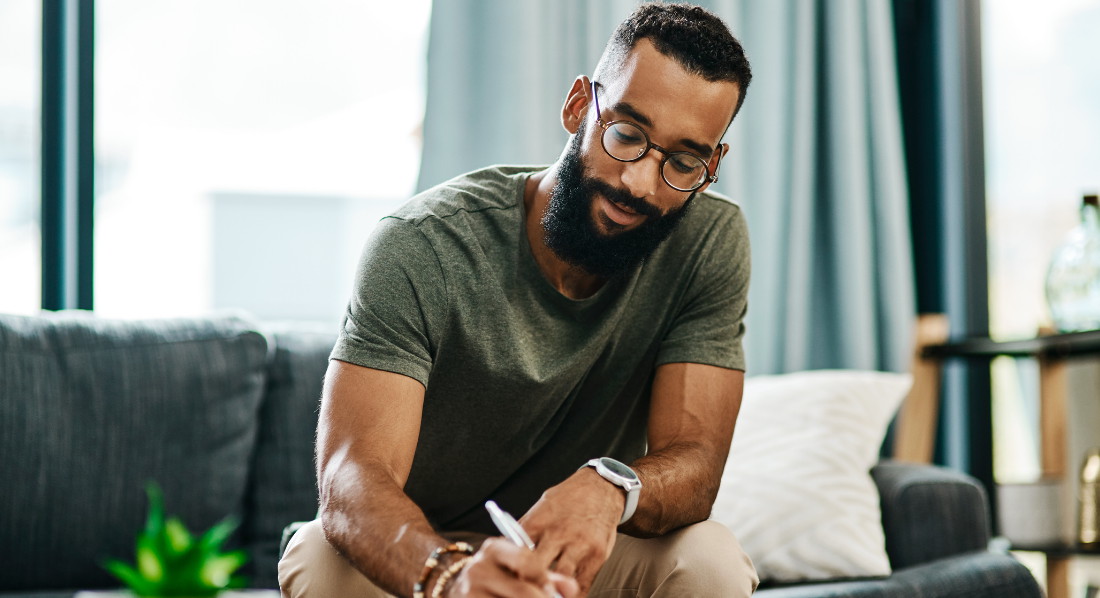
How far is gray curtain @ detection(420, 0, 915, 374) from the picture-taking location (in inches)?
94.8

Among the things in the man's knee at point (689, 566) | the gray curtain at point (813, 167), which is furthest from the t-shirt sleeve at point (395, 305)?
the gray curtain at point (813, 167)

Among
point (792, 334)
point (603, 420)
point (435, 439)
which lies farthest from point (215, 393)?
point (792, 334)

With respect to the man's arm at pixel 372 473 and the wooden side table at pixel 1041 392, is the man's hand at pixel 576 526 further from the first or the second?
the wooden side table at pixel 1041 392

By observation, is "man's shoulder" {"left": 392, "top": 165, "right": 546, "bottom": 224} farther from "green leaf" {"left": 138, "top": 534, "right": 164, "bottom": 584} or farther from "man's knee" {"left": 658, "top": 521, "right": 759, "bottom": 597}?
"green leaf" {"left": 138, "top": 534, "right": 164, "bottom": 584}

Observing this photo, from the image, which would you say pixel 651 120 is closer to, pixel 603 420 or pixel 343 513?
pixel 603 420

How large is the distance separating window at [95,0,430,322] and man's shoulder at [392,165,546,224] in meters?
0.91

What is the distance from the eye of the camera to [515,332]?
1.36m

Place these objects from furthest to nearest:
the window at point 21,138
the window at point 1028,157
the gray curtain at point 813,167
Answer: the window at point 1028,157 → the gray curtain at point 813,167 → the window at point 21,138

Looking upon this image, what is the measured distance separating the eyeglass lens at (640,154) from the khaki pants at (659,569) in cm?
45

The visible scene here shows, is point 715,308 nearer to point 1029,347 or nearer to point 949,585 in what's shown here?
point 949,585

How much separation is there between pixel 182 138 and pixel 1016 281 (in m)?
2.13

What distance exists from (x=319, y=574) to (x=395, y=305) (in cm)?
33

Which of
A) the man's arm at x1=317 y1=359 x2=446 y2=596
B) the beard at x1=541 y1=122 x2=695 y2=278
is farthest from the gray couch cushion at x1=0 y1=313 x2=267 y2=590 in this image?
the beard at x1=541 y1=122 x2=695 y2=278

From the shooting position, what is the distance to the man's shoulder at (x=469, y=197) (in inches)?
53.9
